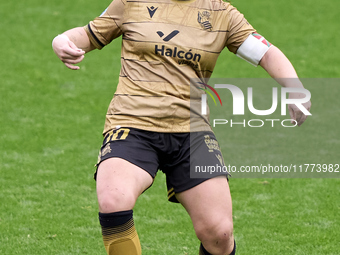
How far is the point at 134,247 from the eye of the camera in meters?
3.96

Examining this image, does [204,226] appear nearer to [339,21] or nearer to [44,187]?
[44,187]

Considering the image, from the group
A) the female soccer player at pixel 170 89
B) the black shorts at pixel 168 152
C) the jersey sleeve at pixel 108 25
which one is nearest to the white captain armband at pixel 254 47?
the female soccer player at pixel 170 89

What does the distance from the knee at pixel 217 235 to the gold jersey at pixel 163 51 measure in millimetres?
636

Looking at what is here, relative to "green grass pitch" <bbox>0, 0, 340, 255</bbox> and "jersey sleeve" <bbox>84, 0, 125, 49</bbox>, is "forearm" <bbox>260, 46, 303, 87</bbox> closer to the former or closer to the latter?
"jersey sleeve" <bbox>84, 0, 125, 49</bbox>

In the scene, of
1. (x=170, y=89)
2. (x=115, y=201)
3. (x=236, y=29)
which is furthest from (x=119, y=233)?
(x=236, y=29)

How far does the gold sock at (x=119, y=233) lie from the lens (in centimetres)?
386

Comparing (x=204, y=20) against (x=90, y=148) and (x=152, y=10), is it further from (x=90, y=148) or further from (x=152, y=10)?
(x=90, y=148)

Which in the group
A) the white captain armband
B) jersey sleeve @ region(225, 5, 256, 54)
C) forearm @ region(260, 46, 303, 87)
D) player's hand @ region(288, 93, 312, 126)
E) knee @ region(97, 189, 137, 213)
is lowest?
knee @ region(97, 189, 137, 213)

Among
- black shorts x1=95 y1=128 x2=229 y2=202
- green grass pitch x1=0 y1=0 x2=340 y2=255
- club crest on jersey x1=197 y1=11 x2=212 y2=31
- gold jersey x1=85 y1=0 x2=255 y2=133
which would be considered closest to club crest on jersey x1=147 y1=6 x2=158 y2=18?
gold jersey x1=85 y1=0 x2=255 y2=133

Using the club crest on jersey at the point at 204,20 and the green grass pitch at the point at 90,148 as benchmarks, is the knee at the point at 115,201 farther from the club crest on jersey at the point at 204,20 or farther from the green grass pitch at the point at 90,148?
the green grass pitch at the point at 90,148

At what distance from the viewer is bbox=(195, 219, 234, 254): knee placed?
13.6 feet

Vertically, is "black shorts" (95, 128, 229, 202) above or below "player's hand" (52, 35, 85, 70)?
below

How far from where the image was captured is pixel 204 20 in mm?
4367

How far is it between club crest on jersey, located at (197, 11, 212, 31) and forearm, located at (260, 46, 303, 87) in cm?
43
